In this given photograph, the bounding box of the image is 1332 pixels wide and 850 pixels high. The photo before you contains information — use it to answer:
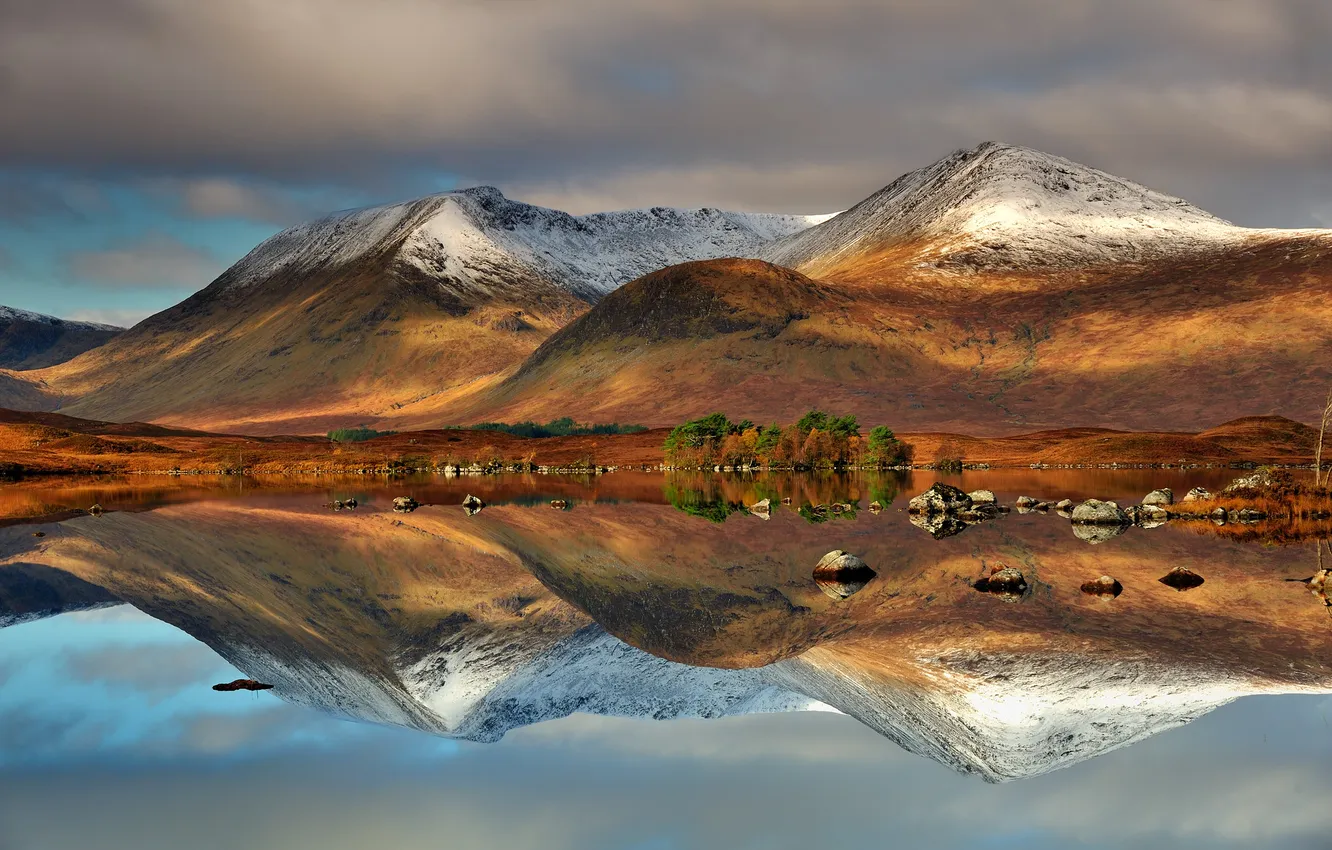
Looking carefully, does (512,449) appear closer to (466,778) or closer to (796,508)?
(796,508)

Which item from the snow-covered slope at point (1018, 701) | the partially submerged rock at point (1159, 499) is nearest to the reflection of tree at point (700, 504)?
the partially submerged rock at point (1159, 499)

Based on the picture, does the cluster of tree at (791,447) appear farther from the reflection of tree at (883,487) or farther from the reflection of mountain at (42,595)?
the reflection of mountain at (42,595)

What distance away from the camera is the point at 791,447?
115688mm

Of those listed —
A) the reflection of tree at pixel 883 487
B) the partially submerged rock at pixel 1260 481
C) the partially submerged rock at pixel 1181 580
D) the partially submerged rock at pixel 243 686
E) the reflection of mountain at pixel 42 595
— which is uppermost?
the reflection of mountain at pixel 42 595

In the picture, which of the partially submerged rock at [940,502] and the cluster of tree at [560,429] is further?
the cluster of tree at [560,429]

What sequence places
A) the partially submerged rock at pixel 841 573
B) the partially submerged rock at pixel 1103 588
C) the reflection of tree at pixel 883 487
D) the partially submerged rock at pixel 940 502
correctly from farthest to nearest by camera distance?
the reflection of tree at pixel 883 487
the partially submerged rock at pixel 940 502
the partially submerged rock at pixel 841 573
the partially submerged rock at pixel 1103 588

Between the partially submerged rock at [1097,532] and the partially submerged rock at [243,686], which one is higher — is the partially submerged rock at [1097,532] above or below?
below

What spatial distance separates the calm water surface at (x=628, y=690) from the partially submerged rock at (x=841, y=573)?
1.83 feet

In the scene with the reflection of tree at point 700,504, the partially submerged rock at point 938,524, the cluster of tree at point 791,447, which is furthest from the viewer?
the cluster of tree at point 791,447

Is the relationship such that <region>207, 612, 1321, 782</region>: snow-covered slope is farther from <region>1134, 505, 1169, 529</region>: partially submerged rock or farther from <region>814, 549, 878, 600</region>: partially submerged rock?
<region>1134, 505, 1169, 529</region>: partially submerged rock

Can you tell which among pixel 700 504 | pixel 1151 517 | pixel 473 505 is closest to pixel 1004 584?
pixel 1151 517

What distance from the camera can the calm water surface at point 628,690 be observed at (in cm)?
1255

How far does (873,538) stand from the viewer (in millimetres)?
42312

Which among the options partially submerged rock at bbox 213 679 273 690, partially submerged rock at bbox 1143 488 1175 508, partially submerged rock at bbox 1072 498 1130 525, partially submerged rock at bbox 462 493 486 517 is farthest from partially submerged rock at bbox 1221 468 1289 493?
partially submerged rock at bbox 213 679 273 690
